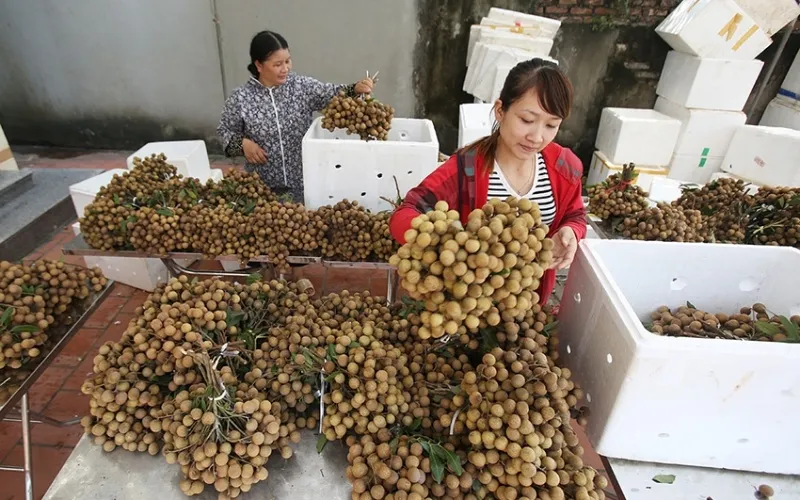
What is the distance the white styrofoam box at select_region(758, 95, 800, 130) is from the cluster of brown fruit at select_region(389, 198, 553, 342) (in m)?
5.39

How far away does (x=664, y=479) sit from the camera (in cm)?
120

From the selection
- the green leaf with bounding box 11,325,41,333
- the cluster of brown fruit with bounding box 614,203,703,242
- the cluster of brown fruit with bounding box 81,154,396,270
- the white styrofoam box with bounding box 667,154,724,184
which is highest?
the cluster of brown fruit with bounding box 614,203,703,242

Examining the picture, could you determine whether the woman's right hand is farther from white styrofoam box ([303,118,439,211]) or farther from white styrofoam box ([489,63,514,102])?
white styrofoam box ([489,63,514,102])

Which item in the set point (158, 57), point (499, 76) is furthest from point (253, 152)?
point (158, 57)

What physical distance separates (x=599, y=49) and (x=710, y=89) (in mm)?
1300

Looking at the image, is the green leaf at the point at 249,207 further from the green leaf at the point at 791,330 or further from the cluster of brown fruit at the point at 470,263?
the green leaf at the point at 791,330

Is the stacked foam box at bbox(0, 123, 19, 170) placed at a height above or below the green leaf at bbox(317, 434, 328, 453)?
below

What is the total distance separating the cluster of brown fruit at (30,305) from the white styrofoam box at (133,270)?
4.71 ft

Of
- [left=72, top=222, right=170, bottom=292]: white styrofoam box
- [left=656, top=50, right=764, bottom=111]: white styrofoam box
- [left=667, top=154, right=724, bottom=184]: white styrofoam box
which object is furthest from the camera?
[left=667, top=154, right=724, bottom=184]: white styrofoam box

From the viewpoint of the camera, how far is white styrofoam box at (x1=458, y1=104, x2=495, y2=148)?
11.6ft

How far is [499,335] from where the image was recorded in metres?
1.24

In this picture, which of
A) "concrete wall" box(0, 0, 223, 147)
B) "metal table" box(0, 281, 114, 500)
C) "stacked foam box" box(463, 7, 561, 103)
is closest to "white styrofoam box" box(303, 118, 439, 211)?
"metal table" box(0, 281, 114, 500)

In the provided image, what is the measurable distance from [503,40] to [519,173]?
3520mm

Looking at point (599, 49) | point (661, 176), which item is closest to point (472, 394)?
point (661, 176)
